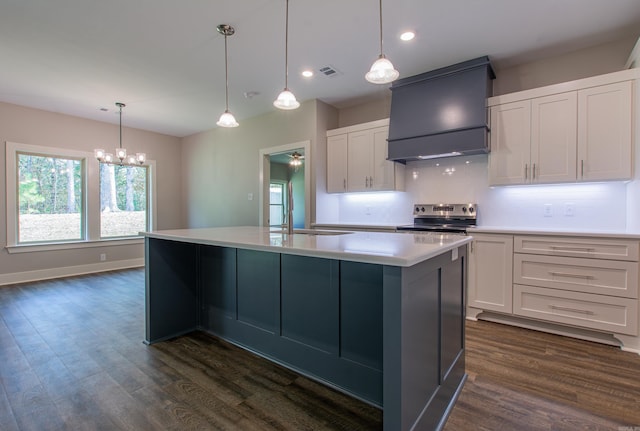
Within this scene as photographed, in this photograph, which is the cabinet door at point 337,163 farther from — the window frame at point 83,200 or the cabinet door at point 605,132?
the window frame at point 83,200

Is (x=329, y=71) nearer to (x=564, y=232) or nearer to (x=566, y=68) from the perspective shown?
(x=566, y=68)

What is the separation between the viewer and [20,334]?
2752 millimetres

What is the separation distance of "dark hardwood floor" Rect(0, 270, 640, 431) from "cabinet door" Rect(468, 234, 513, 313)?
0.27m

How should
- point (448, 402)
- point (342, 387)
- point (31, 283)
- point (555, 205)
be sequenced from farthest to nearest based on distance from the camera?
point (31, 283), point (555, 205), point (342, 387), point (448, 402)

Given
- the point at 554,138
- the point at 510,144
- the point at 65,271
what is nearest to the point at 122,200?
the point at 65,271

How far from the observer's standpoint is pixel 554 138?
9.63 ft

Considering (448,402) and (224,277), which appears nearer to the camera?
(448,402)

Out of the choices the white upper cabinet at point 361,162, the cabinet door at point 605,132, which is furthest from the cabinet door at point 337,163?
the cabinet door at point 605,132

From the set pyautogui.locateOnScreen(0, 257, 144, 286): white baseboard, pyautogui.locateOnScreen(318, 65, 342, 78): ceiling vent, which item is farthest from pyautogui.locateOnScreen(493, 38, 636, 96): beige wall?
pyautogui.locateOnScreen(0, 257, 144, 286): white baseboard

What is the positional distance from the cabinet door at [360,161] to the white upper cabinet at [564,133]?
4.82 feet

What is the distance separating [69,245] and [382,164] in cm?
534

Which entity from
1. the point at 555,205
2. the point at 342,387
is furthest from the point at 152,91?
the point at 555,205

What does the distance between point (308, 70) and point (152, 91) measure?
2237mm

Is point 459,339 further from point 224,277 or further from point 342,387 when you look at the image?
point 224,277
